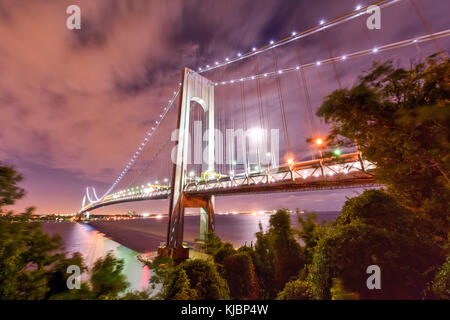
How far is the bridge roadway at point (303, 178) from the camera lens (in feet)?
30.1

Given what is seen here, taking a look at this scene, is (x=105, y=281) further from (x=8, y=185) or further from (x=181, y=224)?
(x=181, y=224)

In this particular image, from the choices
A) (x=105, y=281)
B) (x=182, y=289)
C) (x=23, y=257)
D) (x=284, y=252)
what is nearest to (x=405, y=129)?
(x=105, y=281)

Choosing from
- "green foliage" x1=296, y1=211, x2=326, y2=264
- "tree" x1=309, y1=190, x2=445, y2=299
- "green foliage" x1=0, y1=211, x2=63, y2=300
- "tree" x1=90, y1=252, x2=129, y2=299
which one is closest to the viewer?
"green foliage" x1=0, y1=211, x2=63, y2=300

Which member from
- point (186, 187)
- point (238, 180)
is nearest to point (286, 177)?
point (238, 180)

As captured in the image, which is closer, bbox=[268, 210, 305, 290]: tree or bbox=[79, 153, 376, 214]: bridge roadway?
bbox=[79, 153, 376, 214]: bridge roadway

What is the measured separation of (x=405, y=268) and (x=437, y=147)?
280 cm

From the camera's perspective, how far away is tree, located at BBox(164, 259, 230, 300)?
5.70 m

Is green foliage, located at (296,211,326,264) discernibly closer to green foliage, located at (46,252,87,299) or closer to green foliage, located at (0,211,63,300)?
green foliage, located at (46,252,87,299)

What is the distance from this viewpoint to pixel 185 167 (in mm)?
18344

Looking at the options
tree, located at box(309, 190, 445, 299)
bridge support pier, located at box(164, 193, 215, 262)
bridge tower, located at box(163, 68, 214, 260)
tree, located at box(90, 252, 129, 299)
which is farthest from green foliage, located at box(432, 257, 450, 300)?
bridge tower, located at box(163, 68, 214, 260)

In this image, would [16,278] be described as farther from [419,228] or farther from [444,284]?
[419,228]

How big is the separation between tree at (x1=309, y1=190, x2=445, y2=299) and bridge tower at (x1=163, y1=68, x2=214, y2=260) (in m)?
13.9

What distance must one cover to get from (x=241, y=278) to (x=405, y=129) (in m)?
8.39

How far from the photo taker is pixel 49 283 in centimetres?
315
